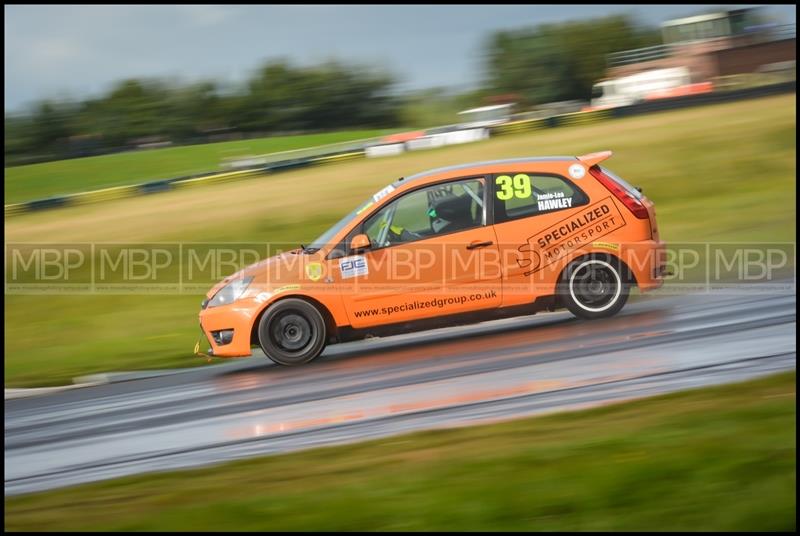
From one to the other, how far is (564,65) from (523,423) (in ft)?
147

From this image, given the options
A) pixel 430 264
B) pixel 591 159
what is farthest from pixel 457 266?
pixel 591 159

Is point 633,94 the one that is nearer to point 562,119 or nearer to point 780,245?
point 562,119

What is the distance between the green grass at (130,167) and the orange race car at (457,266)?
22.8 m

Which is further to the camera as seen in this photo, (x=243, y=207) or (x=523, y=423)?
(x=243, y=207)

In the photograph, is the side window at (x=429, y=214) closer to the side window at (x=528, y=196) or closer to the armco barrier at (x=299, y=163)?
the side window at (x=528, y=196)

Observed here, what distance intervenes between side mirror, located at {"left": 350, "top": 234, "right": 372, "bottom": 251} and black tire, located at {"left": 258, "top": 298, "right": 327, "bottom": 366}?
26.9 inches

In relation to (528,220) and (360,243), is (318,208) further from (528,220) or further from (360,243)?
(528,220)

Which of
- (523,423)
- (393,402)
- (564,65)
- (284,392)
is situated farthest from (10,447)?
(564,65)

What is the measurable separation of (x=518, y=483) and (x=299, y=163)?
23.3 metres

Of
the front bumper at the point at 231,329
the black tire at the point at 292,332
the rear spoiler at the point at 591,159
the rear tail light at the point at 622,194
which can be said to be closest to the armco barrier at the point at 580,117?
the rear spoiler at the point at 591,159

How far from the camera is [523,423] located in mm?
5930

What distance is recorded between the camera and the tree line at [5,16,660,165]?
149 ft

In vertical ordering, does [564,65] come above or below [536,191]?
above

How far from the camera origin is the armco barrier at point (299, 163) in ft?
87.2
